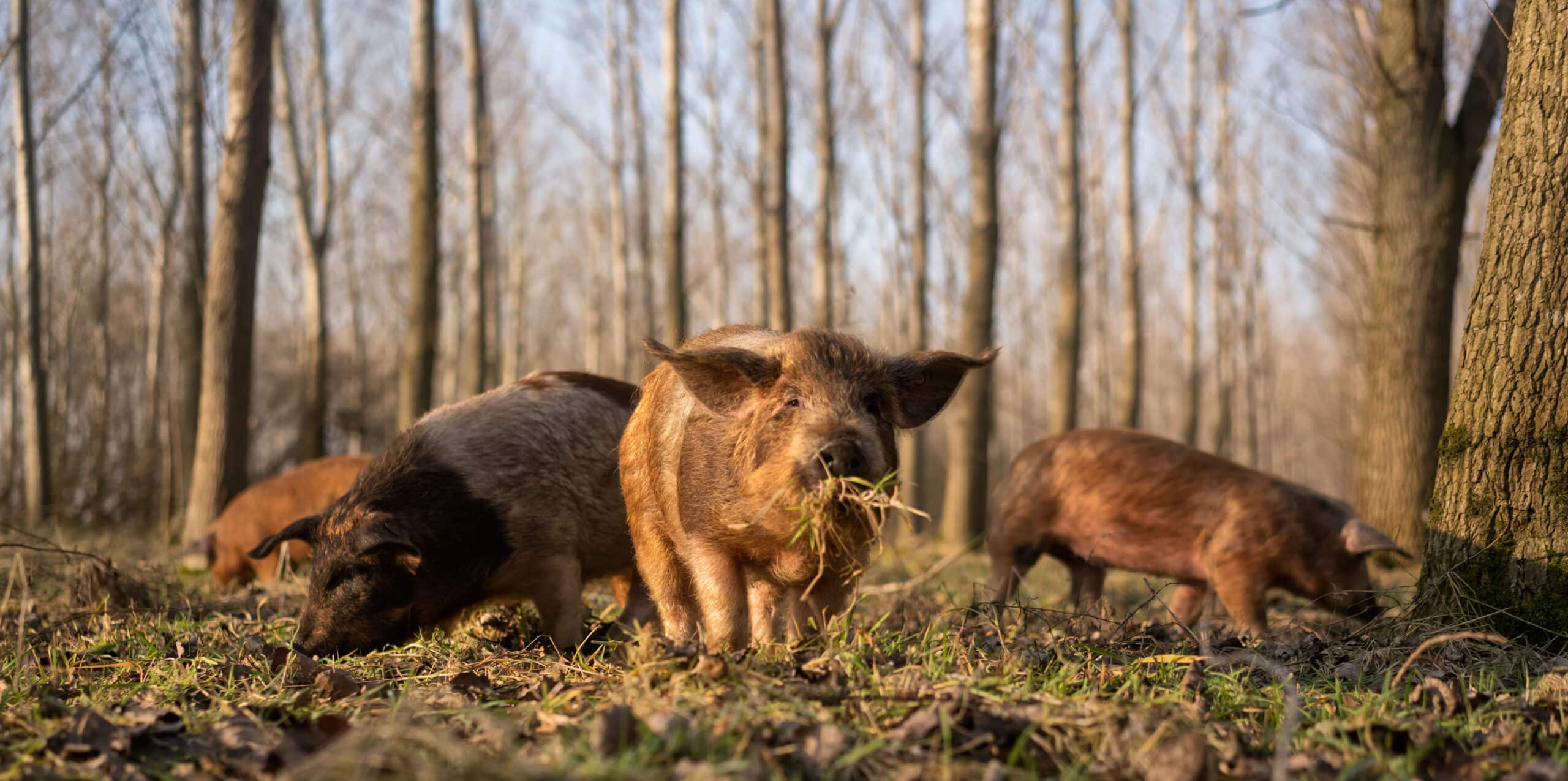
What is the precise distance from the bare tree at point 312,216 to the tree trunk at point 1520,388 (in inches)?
535

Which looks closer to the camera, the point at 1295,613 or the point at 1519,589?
the point at 1519,589

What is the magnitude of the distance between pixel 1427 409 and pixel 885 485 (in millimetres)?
7556

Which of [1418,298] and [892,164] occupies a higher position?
[892,164]

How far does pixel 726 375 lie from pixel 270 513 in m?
6.23

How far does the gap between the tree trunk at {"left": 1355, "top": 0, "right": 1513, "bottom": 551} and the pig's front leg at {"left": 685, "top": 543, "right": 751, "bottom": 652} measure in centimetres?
726

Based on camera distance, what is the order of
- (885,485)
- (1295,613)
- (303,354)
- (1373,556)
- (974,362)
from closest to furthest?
(885,485), (974,362), (1295,613), (1373,556), (303,354)

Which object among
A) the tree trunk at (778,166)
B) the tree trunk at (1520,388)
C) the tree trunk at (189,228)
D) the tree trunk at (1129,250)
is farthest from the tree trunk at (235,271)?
the tree trunk at (1129,250)

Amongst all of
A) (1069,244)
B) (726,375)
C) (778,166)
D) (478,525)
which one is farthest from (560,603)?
(1069,244)

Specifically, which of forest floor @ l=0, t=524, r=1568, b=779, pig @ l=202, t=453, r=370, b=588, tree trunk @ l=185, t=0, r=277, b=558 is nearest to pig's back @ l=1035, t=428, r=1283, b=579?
forest floor @ l=0, t=524, r=1568, b=779

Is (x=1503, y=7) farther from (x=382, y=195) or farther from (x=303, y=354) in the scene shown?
(x=382, y=195)

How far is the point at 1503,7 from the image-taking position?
8992 millimetres

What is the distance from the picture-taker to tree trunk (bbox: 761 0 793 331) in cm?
1437

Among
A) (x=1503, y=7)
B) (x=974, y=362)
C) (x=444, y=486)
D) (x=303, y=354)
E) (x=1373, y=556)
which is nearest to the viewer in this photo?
(x=974, y=362)

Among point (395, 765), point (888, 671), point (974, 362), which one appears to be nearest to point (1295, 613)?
point (974, 362)
